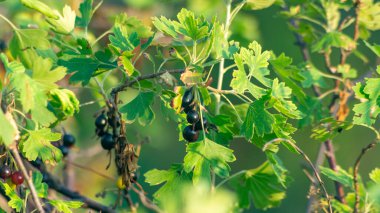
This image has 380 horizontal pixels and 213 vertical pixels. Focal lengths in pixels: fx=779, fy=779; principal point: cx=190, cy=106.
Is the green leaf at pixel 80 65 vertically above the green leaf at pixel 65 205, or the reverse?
the green leaf at pixel 80 65

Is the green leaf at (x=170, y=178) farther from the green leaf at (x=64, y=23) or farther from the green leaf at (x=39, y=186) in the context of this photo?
the green leaf at (x=64, y=23)

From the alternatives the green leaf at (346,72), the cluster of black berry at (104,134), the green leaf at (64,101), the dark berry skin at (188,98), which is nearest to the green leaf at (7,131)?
the green leaf at (64,101)

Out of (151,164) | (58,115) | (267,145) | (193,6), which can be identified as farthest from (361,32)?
(151,164)

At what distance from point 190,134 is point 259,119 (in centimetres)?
20

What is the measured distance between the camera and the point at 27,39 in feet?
7.69

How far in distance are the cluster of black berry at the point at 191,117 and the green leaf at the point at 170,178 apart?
17 centimetres

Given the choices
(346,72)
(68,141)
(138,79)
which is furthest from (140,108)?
(346,72)

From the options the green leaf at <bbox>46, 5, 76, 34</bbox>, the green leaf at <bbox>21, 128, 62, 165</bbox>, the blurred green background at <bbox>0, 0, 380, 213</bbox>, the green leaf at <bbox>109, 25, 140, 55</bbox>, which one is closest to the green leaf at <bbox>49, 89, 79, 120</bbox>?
the green leaf at <bbox>21, 128, 62, 165</bbox>

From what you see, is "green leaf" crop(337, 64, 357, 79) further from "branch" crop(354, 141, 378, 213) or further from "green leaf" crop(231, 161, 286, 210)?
"branch" crop(354, 141, 378, 213)

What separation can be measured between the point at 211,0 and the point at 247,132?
2668mm

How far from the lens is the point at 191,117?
207 cm

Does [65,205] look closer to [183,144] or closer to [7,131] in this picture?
[7,131]

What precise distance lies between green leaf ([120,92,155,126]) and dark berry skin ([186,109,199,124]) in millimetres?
173

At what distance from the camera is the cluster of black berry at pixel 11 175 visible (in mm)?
2137
